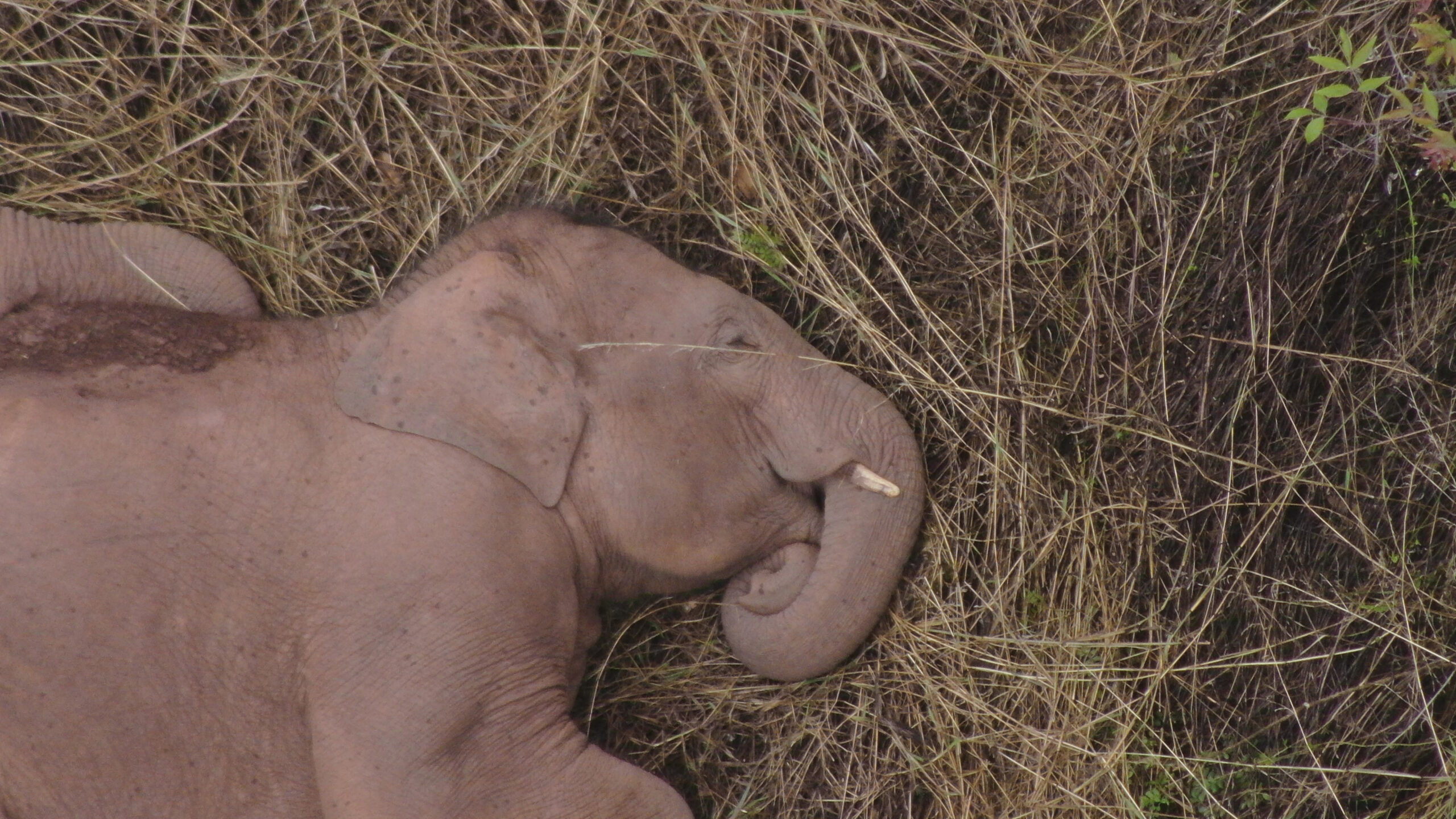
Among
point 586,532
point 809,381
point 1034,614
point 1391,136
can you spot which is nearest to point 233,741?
point 586,532

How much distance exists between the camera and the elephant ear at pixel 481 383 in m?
2.53

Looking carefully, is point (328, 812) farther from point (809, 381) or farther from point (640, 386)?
point (809, 381)

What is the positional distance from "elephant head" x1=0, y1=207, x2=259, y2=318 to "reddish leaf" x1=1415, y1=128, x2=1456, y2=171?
9.89 feet

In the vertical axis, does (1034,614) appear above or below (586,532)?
below

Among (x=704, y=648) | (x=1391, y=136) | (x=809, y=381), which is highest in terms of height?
(x=1391, y=136)

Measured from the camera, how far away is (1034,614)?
3.13 meters

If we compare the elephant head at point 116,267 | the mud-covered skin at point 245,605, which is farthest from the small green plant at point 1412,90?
the elephant head at point 116,267

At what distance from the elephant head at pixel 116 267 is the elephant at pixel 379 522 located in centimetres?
15

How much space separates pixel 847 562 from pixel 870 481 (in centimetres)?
21

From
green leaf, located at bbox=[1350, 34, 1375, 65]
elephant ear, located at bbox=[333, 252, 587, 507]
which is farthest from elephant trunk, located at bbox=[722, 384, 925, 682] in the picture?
green leaf, located at bbox=[1350, 34, 1375, 65]

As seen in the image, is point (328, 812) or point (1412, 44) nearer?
point (328, 812)

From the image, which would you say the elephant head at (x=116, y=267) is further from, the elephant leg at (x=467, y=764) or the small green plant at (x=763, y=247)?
the small green plant at (x=763, y=247)

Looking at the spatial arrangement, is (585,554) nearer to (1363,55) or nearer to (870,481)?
(870,481)

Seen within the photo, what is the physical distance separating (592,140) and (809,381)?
102cm
